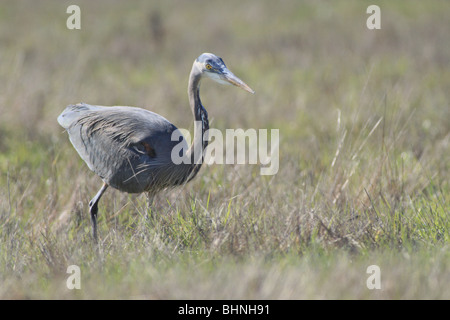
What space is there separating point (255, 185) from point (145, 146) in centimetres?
99

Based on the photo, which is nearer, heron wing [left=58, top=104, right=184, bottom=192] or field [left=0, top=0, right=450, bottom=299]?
field [left=0, top=0, right=450, bottom=299]

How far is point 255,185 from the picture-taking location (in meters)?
5.35

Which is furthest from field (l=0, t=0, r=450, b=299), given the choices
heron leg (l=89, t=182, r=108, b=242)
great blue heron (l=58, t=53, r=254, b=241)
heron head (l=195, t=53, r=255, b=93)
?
heron head (l=195, t=53, r=255, b=93)

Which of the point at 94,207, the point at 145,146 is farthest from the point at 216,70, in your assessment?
the point at 94,207

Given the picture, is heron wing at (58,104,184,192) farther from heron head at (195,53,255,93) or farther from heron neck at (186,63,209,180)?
heron head at (195,53,255,93)

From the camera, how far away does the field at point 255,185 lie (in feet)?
11.7

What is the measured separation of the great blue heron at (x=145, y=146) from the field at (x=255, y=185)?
207 millimetres

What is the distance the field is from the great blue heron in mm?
207

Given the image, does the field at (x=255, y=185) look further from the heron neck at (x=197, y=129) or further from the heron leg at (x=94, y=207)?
the heron neck at (x=197, y=129)

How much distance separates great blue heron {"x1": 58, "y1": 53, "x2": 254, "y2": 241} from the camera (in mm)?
4801

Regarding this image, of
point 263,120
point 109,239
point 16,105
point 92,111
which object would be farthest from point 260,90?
point 109,239

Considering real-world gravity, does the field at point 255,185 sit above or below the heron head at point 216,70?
below

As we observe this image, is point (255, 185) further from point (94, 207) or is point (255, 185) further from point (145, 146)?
point (94, 207)

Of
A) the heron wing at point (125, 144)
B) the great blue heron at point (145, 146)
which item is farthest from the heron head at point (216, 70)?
the heron wing at point (125, 144)
